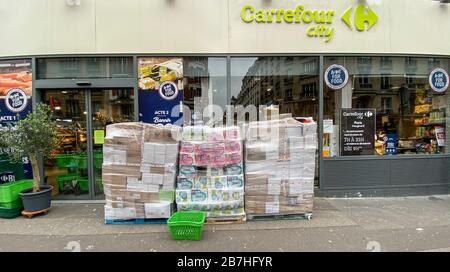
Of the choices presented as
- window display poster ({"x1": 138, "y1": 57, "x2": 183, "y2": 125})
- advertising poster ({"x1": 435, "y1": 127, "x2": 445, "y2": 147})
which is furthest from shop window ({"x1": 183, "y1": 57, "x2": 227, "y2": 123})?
advertising poster ({"x1": 435, "y1": 127, "x2": 445, "y2": 147})

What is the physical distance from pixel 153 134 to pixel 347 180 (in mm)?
4770

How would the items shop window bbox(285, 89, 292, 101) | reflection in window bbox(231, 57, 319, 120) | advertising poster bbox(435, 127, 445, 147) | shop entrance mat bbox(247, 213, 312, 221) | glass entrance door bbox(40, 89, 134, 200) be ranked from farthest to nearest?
advertising poster bbox(435, 127, 445, 147), shop window bbox(285, 89, 292, 101), reflection in window bbox(231, 57, 319, 120), glass entrance door bbox(40, 89, 134, 200), shop entrance mat bbox(247, 213, 312, 221)

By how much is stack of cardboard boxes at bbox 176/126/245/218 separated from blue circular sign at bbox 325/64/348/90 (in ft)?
10.6

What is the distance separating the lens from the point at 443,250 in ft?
12.5

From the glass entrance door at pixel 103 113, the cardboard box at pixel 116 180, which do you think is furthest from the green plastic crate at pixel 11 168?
the cardboard box at pixel 116 180

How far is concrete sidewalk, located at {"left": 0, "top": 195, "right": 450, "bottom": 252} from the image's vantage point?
398 cm

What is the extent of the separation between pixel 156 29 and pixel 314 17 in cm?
380

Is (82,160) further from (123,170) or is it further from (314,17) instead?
(314,17)

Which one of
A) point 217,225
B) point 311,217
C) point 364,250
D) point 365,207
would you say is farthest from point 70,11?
point 365,207

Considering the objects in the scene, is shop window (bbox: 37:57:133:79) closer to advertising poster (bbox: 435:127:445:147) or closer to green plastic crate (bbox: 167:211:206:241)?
green plastic crate (bbox: 167:211:206:241)

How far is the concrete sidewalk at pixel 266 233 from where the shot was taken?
13.1ft

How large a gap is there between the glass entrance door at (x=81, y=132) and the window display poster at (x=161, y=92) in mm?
345

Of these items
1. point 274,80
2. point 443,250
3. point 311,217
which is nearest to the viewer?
point 443,250

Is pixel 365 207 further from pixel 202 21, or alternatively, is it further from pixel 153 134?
pixel 202 21
